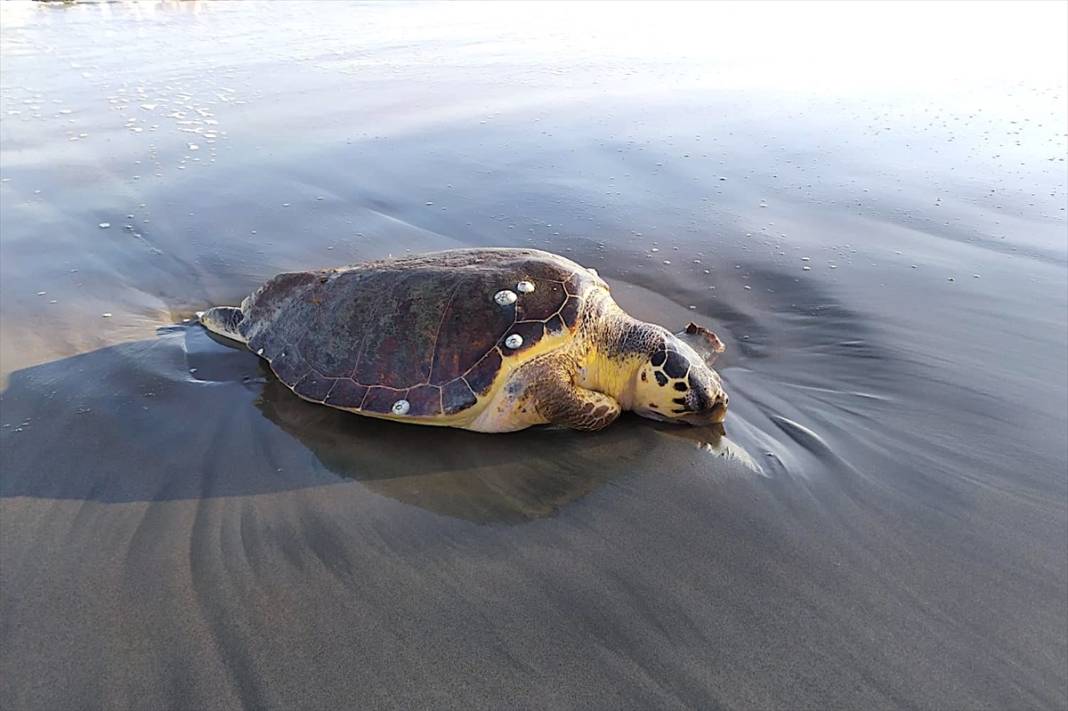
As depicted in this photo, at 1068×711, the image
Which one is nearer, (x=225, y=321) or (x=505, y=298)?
(x=505, y=298)

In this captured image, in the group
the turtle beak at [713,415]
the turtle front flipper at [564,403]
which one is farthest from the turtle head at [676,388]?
the turtle front flipper at [564,403]

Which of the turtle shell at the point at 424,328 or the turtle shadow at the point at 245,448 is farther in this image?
the turtle shell at the point at 424,328

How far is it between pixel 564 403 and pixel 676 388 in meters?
0.46

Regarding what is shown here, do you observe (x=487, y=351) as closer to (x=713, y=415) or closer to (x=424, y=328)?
(x=424, y=328)

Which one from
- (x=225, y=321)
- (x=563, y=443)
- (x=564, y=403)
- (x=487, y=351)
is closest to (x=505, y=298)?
(x=487, y=351)

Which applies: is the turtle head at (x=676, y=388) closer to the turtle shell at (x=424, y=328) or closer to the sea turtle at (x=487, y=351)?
the sea turtle at (x=487, y=351)

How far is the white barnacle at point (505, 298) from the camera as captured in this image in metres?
2.63

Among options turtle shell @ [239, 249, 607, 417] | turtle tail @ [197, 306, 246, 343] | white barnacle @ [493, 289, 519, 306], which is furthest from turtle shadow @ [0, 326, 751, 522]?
white barnacle @ [493, 289, 519, 306]

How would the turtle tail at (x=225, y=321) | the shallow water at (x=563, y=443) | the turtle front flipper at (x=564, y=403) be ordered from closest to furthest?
the shallow water at (x=563, y=443) → the turtle front flipper at (x=564, y=403) → the turtle tail at (x=225, y=321)

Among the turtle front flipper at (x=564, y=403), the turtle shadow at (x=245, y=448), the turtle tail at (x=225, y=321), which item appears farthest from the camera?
the turtle tail at (x=225, y=321)

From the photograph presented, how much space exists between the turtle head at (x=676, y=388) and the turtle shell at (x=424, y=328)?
1.24ft

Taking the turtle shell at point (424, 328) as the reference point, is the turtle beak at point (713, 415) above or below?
below

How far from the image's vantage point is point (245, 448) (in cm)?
250

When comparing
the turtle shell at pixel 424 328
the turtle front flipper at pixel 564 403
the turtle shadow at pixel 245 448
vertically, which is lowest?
the turtle shadow at pixel 245 448
